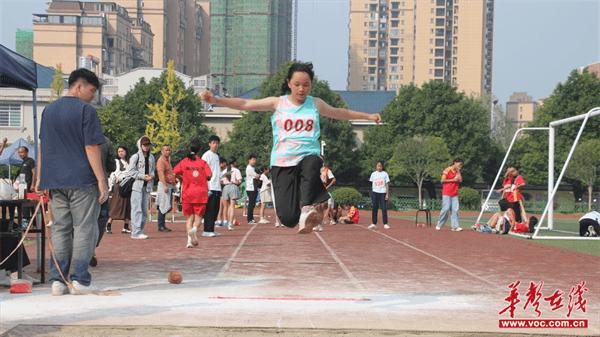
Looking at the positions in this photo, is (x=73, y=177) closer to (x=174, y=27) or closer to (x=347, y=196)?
(x=347, y=196)

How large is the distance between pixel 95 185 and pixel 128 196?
9.04 metres

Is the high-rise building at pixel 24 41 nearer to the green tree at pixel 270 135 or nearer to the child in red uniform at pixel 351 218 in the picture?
the green tree at pixel 270 135

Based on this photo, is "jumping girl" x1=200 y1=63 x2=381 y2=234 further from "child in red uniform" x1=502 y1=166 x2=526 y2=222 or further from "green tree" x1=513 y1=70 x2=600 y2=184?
"green tree" x1=513 y1=70 x2=600 y2=184

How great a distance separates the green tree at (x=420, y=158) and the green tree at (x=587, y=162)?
10.7 m

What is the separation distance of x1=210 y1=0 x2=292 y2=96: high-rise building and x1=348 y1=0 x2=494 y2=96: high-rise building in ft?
68.8

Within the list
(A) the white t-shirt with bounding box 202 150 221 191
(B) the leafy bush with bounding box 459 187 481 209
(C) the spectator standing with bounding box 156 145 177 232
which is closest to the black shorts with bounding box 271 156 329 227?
(C) the spectator standing with bounding box 156 145 177 232

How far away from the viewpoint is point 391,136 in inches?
3031

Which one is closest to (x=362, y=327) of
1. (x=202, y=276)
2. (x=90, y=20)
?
(x=202, y=276)

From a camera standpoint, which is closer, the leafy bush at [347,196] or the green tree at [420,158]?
the leafy bush at [347,196]

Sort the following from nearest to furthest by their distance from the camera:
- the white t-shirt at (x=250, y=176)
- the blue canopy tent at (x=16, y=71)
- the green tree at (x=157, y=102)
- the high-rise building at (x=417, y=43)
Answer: the blue canopy tent at (x=16, y=71) → the white t-shirt at (x=250, y=176) → the green tree at (x=157, y=102) → the high-rise building at (x=417, y=43)

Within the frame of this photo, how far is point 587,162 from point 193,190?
5446cm

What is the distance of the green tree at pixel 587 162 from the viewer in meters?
63.5

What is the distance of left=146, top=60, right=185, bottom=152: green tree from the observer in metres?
63.4

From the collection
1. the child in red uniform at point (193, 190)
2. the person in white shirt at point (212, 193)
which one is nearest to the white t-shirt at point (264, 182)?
the person in white shirt at point (212, 193)
